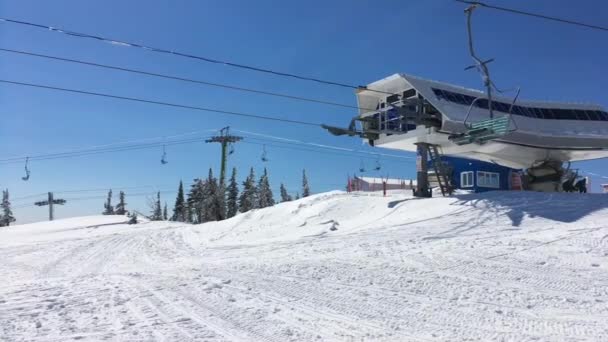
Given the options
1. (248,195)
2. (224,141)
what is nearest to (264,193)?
(248,195)

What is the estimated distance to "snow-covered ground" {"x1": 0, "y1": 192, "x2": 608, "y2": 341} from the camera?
6719mm

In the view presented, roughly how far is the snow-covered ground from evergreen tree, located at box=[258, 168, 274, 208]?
66891 mm

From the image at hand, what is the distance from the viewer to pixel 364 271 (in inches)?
428

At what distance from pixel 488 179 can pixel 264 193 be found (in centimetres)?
4985

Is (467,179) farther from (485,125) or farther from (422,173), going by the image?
(485,125)

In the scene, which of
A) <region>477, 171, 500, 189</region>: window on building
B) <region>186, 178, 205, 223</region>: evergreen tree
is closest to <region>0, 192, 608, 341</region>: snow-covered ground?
<region>477, 171, 500, 189</region>: window on building

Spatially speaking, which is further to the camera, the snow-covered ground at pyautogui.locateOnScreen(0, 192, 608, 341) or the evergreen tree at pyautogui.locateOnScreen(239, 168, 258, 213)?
the evergreen tree at pyautogui.locateOnScreen(239, 168, 258, 213)

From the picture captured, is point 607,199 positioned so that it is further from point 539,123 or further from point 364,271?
point 364,271

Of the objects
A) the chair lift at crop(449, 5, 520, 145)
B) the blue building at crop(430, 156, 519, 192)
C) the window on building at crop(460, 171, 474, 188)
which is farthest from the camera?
the window on building at crop(460, 171, 474, 188)

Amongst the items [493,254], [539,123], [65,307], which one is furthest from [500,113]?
[65,307]

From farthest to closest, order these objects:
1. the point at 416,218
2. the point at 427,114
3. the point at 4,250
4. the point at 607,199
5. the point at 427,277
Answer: the point at 427,114 < the point at 607,199 < the point at 416,218 < the point at 4,250 < the point at 427,277

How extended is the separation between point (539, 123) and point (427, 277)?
30529mm

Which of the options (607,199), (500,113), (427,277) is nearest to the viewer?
(427,277)

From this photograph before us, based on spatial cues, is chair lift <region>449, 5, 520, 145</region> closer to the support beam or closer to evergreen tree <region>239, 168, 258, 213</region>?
the support beam
